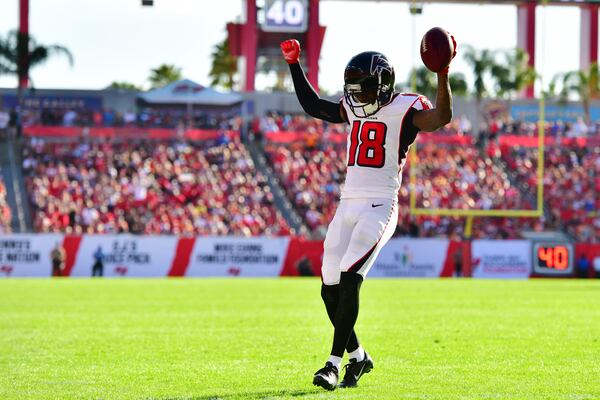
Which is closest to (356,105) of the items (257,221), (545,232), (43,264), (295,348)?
(295,348)

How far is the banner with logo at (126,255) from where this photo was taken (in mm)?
27312

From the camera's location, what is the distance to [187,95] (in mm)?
35188

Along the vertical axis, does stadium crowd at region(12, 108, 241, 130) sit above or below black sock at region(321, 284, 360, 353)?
above

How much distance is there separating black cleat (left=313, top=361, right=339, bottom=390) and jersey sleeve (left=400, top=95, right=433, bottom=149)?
1492 mm

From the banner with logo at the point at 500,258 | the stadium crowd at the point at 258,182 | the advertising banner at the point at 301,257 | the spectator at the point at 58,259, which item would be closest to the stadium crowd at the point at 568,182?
the stadium crowd at the point at 258,182

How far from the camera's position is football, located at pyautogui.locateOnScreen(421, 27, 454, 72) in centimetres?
619

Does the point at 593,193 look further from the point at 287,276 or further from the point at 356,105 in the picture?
the point at 356,105

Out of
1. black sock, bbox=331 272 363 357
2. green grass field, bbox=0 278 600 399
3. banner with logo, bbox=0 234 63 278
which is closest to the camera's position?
green grass field, bbox=0 278 600 399

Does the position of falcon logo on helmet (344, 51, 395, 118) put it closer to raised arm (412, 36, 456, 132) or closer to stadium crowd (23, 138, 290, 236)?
Result: raised arm (412, 36, 456, 132)

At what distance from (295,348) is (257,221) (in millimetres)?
21580

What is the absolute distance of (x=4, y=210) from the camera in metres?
28.6

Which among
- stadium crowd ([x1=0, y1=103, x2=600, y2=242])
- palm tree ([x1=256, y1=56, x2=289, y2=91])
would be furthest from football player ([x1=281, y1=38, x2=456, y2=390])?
palm tree ([x1=256, y1=56, x2=289, y2=91])

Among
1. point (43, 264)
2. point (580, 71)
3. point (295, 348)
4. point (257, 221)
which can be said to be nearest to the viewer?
point (295, 348)

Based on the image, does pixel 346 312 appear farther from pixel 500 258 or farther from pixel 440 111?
pixel 500 258
